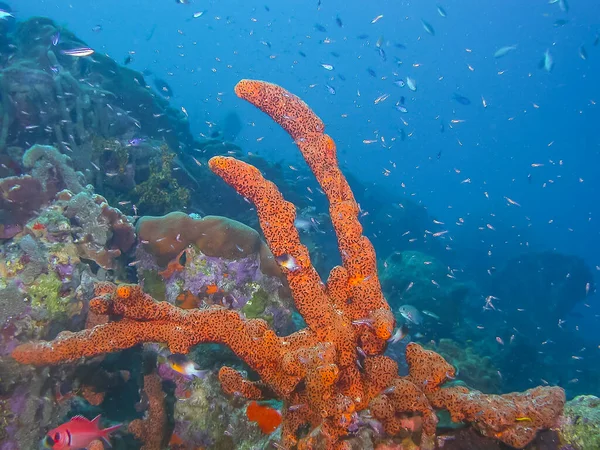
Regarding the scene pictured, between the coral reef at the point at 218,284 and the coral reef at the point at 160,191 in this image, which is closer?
the coral reef at the point at 218,284

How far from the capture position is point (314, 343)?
294 cm

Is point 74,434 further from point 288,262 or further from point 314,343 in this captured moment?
point 288,262

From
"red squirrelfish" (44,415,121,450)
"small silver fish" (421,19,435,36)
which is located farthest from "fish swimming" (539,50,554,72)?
"red squirrelfish" (44,415,121,450)

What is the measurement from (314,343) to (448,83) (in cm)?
15552

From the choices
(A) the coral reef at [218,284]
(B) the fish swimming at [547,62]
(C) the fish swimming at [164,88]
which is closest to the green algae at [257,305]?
(A) the coral reef at [218,284]

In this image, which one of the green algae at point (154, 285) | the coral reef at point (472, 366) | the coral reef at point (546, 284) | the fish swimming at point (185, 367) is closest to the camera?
the fish swimming at point (185, 367)

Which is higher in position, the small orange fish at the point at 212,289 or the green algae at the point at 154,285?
the small orange fish at the point at 212,289

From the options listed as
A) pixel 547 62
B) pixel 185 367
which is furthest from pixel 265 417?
pixel 547 62

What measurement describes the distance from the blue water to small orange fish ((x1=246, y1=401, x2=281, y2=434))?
63.5 metres

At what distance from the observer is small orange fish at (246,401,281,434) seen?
130 inches

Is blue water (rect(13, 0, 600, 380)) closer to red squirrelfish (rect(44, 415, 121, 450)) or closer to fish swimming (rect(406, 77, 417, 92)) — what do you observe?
fish swimming (rect(406, 77, 417, 92))

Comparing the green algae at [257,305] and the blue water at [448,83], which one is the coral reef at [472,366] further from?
the blue water at [448,83]

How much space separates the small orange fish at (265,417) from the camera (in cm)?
331

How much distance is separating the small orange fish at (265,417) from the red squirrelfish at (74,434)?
5.09 ft
